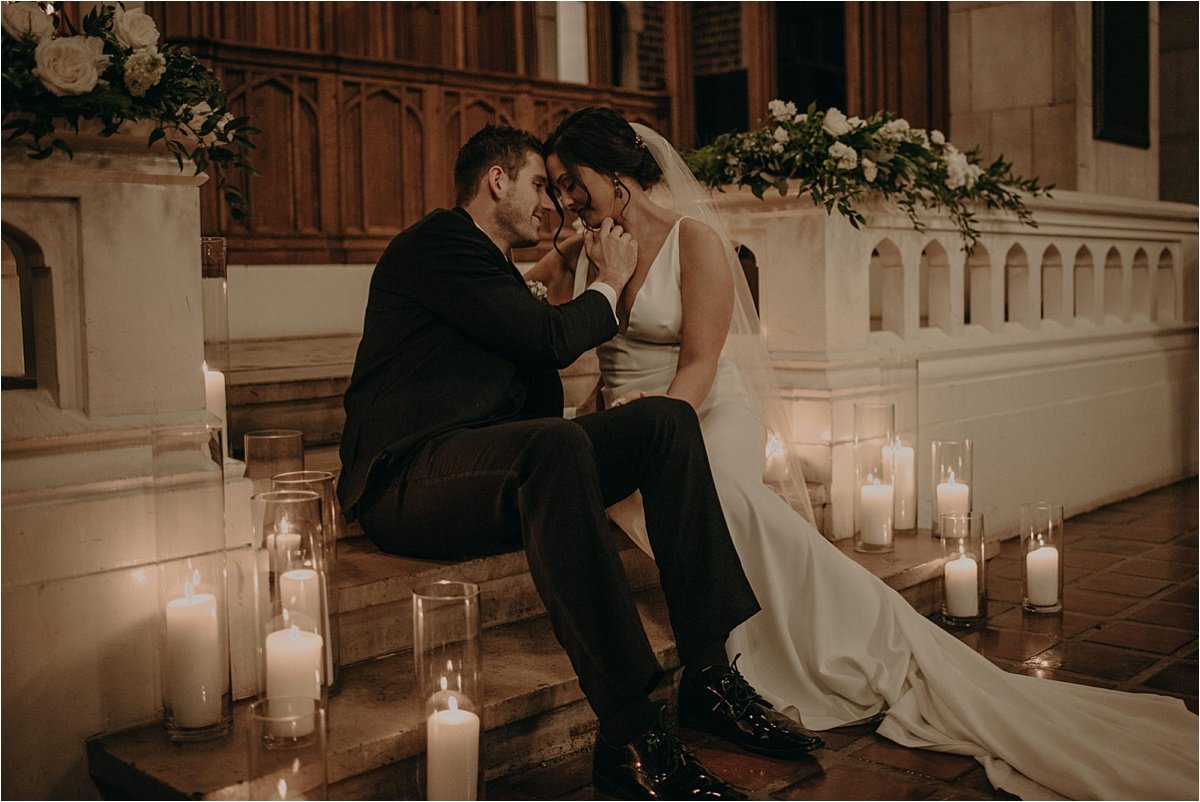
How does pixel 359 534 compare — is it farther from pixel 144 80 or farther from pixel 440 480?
pixel 144 80

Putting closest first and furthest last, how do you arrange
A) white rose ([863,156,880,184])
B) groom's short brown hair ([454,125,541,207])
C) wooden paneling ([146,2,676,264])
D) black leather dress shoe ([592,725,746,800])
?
black leather dress shoe ([592,725,746,800]), groom's short brown hair ([454,125,541,207]), white rose ([863,156,880,184]), wooden paneling ([146,2,676,264])

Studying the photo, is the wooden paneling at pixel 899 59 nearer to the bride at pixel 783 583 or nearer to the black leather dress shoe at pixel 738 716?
the bride at pixel 783 583

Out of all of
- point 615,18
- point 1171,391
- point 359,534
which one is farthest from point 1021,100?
point 359,534

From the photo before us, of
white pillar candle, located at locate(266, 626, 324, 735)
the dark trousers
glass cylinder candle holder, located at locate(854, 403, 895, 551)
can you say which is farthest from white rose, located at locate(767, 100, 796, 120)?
white pillar candle, located at locate(266, 626, 324, 735)

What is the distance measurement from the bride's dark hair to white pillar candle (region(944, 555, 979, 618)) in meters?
1.57

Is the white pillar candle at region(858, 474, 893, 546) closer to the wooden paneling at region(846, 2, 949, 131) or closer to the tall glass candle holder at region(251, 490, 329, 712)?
the tall glass candle holder at region(251, 490, 329, 712)

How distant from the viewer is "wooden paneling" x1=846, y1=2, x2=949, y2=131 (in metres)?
8.67

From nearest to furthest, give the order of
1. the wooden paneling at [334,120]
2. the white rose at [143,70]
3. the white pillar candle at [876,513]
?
the white rose at [143,70] → the white pillar candle at [876,513] → the wooden paneling at [334,120]

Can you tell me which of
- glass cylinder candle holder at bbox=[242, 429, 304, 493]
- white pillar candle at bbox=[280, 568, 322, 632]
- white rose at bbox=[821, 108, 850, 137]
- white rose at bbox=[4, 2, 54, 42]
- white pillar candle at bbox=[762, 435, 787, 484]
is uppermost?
white rose at bbox=[821, 108, 850, 137]

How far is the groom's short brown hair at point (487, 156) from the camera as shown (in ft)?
11.1

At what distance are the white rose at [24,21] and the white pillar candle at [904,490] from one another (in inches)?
121

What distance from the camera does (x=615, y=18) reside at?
9234 millimetres

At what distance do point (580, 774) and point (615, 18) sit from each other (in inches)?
289

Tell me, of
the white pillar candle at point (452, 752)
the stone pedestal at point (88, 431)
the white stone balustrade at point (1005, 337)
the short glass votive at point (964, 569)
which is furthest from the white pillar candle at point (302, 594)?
the white stone balustrade at point (1005, 337)
